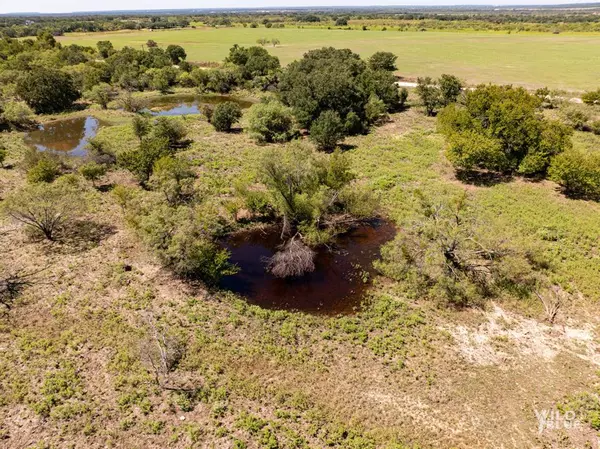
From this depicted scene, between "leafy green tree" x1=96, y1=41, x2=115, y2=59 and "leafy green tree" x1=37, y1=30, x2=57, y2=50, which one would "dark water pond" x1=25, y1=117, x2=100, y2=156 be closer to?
"leafy green tree" x1=96, y1=41, x2=115, y2=59

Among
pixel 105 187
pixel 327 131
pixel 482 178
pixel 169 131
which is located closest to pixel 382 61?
pixel 327 131

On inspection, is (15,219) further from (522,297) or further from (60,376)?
(522,297)

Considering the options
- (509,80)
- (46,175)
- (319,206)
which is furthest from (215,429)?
(509,80)

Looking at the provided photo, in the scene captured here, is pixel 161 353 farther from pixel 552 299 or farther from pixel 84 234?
pixel 552 299

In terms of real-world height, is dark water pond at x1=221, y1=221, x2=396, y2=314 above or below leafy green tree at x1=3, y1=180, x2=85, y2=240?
below

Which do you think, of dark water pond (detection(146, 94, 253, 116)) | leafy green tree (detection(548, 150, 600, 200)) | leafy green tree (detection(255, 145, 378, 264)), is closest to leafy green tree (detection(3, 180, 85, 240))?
leafy green tree (detection(255, 145, 378, 264))

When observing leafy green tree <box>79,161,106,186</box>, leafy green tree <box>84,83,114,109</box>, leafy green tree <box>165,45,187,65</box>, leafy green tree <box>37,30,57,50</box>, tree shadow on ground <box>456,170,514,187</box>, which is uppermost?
leafy green tree <box>37,30,57,50</box>

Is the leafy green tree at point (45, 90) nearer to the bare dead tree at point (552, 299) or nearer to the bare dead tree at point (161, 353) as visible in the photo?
the bare dead tree at point (161, 353)
